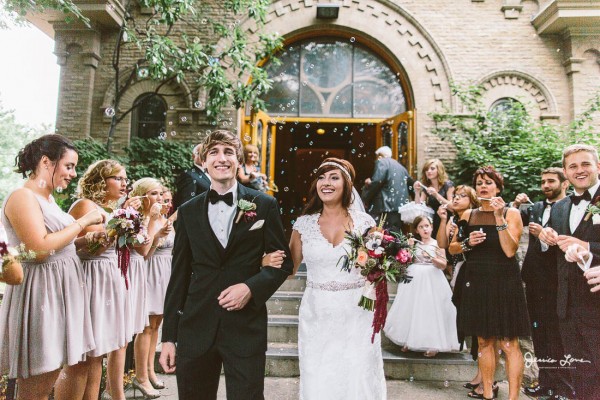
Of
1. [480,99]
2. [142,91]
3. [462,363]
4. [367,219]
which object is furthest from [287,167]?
[367,219]

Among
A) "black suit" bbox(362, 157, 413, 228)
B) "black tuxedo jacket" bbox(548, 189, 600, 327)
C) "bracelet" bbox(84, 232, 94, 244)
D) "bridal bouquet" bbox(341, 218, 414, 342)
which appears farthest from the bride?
"black suit" bbox(362, 157, 413, 228)

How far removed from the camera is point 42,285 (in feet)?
8.98

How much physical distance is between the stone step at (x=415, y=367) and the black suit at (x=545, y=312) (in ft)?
2.16

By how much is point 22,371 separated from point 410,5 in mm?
10077

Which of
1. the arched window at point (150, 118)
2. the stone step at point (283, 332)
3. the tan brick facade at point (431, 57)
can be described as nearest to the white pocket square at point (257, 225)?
the stone step at point (283, 332)

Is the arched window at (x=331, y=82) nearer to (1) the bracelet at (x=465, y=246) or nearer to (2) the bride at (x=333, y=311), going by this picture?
(1) the bracelet at (x=465, y=246)

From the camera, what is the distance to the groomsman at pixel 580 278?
10.4ft

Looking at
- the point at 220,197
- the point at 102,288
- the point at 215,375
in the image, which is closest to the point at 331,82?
the point at 102,288

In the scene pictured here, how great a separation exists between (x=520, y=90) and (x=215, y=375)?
31.8 ft

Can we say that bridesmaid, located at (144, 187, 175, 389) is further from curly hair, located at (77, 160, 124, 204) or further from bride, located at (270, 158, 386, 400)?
bride, located at (270, 158, 386, 400)

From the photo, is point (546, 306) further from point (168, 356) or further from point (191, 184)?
point (191, 184)

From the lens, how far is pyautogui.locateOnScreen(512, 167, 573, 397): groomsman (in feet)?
13.8

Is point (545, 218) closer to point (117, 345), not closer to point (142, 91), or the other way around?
point (117, 345)

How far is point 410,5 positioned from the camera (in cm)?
988
